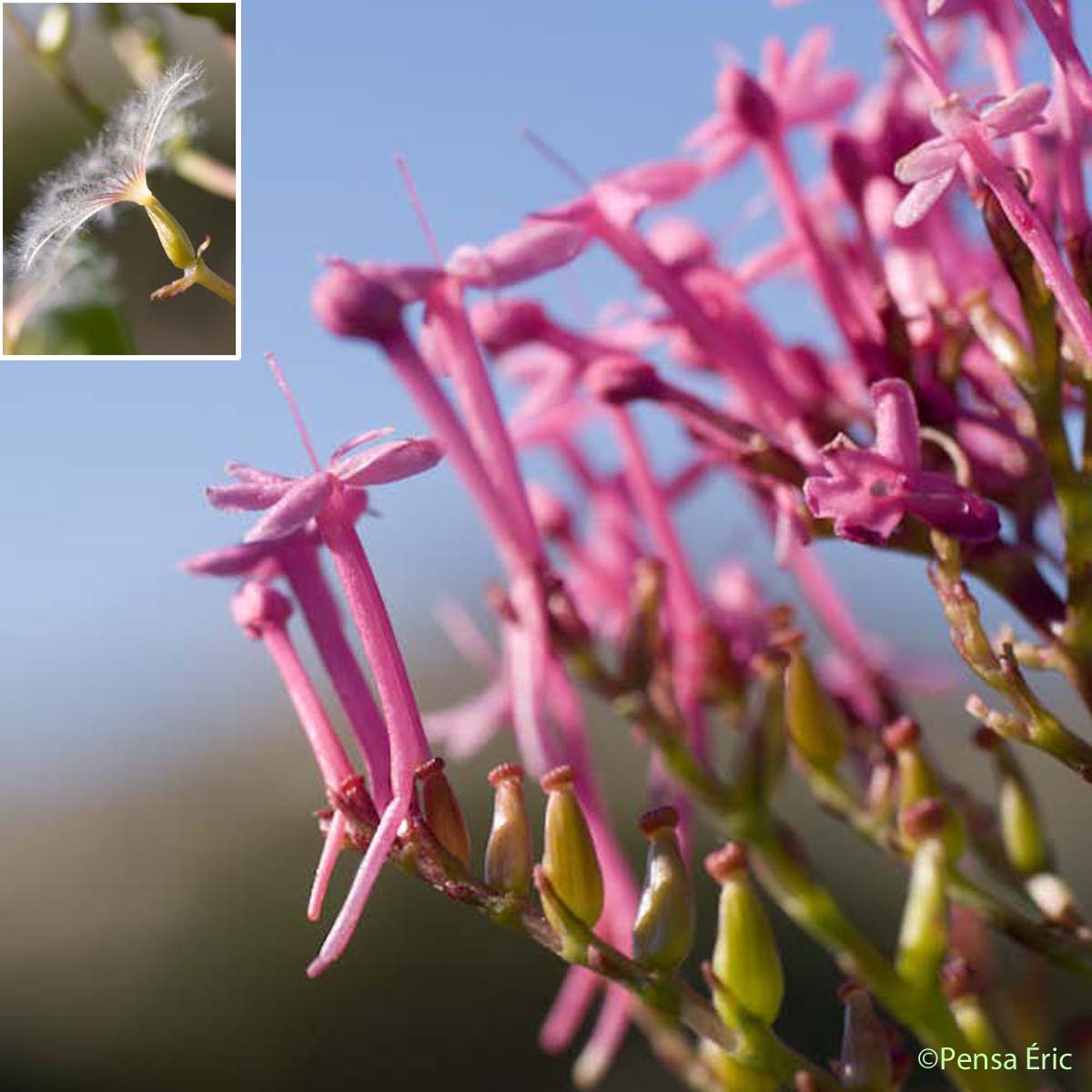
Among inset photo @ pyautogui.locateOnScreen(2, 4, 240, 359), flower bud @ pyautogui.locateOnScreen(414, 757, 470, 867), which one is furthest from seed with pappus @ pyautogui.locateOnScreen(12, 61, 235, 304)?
flower bud @ pyautogui.locateOnScreen(414, 757, 470, 867)

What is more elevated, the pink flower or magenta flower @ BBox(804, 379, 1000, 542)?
the pink flower

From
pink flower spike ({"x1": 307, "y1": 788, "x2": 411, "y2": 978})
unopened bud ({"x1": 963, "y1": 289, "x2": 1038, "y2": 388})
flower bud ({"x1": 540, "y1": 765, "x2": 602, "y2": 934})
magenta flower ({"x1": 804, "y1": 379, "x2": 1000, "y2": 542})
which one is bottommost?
flower bud ({"x1": 540, "y1": 765, "x2": 602, "y2": 934})

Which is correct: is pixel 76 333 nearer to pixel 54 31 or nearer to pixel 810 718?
pixel 54 31

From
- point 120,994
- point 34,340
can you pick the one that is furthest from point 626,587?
point 120,994

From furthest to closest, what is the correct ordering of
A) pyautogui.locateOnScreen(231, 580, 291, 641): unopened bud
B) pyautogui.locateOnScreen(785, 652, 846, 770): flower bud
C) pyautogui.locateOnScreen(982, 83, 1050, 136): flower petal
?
pyautogui.locateOnScreen(785, 652, 846, 770): flower bud, pyautogui.locateOnScreen(231, 580, 291, 641): unopened bud, pyautogui.locateOnScreen(982, 83, 1050, 136): flower petal

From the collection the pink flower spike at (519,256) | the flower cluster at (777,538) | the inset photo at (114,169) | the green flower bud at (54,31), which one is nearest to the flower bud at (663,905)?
the flower cluster at (777,538)

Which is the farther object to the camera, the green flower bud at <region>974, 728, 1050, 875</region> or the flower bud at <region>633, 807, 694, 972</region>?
the green flower bud at <region>974, 728, 1050, 875</region>

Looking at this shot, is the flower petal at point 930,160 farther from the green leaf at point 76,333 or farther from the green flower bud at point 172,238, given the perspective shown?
the green leaf at point 76,333

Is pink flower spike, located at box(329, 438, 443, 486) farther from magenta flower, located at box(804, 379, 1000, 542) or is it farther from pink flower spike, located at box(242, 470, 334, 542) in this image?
magenta flower, located at box(804, 379, 1000, 542)
